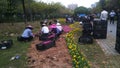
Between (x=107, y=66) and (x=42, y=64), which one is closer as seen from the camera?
(x=107, y=66)

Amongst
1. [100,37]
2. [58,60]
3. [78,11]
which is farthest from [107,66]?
[78,11]

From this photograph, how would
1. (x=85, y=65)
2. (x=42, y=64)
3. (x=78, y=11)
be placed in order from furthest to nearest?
(x=78, y=11), (x=42, y=64), (x=85, y=65)

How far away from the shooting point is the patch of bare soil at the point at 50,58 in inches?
388

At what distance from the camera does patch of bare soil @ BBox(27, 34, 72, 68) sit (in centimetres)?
985

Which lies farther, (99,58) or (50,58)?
(50,58)

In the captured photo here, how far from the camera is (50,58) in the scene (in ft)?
36.2

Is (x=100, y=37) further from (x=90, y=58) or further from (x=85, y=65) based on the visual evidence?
(x=85, y=65)

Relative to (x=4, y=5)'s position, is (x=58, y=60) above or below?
below

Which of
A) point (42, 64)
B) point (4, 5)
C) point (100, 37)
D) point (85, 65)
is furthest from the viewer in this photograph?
point (4, 5)

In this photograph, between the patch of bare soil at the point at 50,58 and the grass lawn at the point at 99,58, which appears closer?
the grass lawn at the point at 99,58

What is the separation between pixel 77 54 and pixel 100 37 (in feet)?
20.7

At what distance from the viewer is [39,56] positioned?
11602 millimetres

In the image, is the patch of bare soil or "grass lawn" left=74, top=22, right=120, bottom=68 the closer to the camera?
"grass lawn" left=74, top=22, right=120, bottom=68

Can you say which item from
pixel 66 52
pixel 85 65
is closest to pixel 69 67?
pixel 85 65
